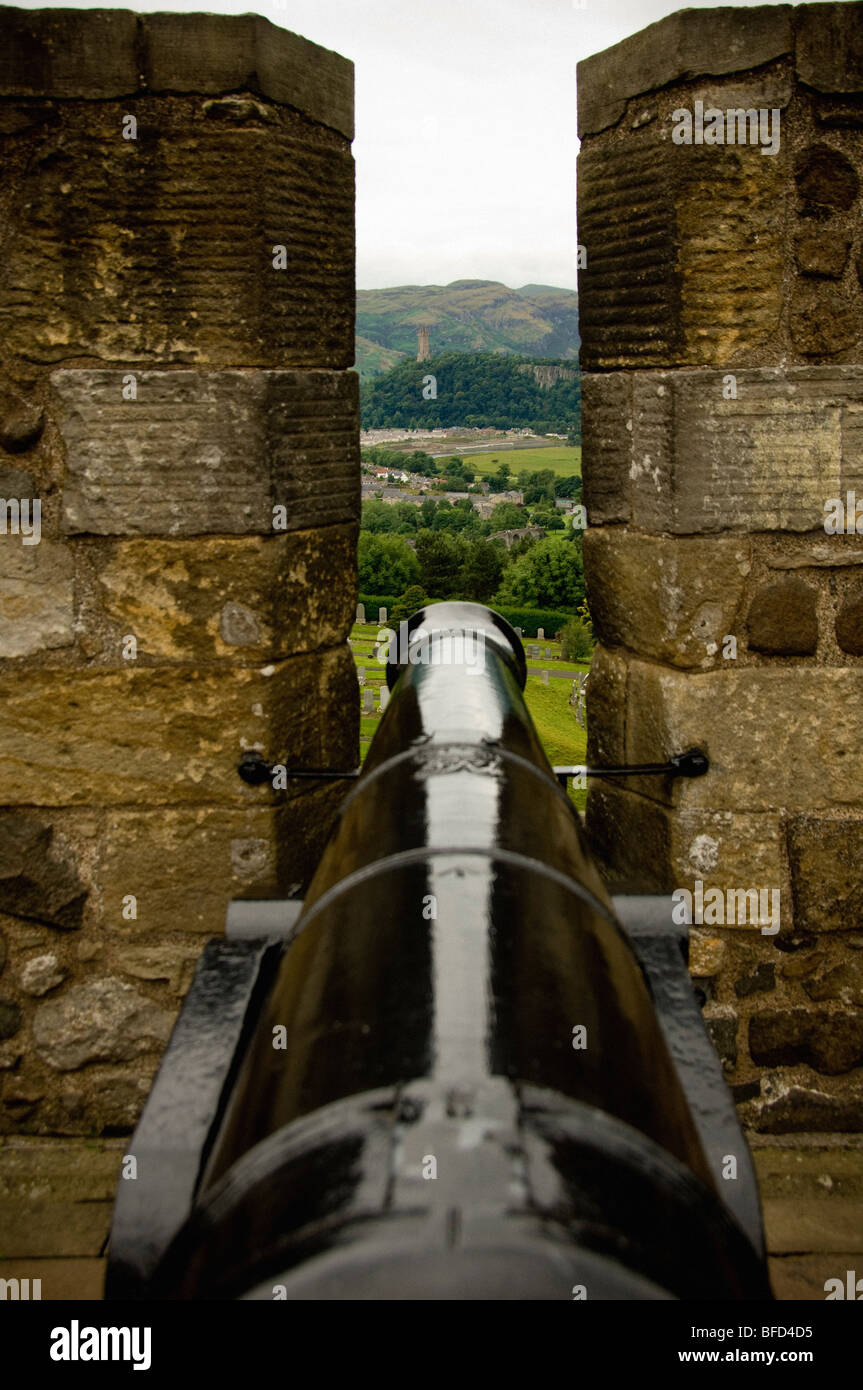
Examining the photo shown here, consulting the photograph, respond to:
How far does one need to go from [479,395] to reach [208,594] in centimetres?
512

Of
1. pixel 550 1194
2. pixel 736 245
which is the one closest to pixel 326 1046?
pixel 550 1194

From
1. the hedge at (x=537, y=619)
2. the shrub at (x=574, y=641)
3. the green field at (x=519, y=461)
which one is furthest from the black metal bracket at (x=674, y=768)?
the green field at (x=519, y=461)

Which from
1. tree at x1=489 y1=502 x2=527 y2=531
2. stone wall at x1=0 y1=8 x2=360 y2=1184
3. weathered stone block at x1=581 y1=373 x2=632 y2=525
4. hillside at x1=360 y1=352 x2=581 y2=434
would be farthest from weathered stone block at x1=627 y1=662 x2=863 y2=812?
hillside at x1=360 y1=352 x2=581 y2=434

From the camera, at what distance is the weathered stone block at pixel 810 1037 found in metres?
2.88

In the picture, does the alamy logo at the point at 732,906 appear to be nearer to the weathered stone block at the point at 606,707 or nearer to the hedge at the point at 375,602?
the weathered stone block at the point at 606,707

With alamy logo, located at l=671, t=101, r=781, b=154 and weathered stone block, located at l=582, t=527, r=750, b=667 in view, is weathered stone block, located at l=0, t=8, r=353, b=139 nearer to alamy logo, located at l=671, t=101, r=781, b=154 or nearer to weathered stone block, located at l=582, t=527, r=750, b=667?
alamy logo, located at l=671, t=101, r=781, b=154

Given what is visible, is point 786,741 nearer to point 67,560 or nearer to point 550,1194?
point 67,560

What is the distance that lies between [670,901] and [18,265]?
191 cm

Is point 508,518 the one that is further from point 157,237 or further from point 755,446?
point 157,237

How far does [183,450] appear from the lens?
8.57 ft

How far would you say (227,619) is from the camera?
107 inches

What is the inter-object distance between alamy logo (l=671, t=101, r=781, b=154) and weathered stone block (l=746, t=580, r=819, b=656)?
37.5 inches

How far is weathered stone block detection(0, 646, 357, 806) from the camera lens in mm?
2744
